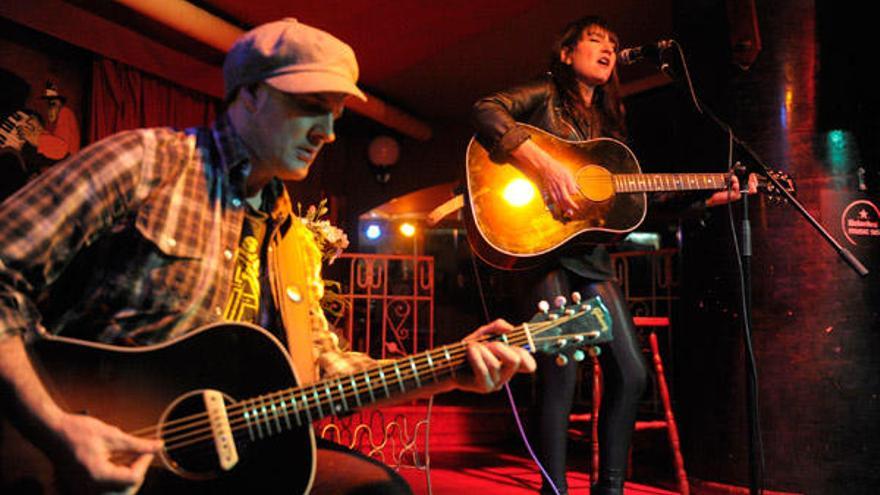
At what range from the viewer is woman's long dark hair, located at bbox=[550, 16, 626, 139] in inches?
129

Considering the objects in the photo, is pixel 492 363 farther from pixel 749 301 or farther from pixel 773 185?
A: pixel 773 185

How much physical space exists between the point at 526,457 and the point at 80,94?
5.95 metres

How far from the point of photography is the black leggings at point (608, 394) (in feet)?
9.51

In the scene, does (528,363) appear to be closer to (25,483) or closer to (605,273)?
(25,483)

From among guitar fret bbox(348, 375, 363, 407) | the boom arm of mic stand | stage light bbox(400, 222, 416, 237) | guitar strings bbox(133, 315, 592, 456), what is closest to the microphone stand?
the boom arm of mic stand

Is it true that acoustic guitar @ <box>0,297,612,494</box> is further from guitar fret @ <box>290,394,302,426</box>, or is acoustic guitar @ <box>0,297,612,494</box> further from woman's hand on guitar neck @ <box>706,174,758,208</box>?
woman's hand on guitar neck @ <box>706,174,758,208</box>

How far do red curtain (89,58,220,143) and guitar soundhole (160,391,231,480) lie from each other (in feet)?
21.7

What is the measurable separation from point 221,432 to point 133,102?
7.10m

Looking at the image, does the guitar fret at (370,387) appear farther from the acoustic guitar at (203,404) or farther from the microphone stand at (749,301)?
the microphone stand at (749,301)

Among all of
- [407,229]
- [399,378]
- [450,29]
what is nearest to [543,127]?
[399,378]

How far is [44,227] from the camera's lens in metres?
1.45

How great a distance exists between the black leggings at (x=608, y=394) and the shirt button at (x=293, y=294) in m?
1.25

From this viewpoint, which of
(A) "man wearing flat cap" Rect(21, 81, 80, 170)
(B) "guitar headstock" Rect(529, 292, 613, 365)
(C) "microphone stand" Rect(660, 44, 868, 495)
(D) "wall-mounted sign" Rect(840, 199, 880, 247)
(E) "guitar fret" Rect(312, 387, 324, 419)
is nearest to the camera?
(E) "guitar fret" Rect(312, 387, 324, 419)

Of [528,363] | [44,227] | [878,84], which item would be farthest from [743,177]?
[44,227]
